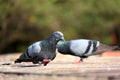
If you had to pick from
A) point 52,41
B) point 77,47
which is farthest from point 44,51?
point 77,47

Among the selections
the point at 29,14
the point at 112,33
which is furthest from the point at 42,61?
the point at 112,33

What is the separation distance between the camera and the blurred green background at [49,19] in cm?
1820

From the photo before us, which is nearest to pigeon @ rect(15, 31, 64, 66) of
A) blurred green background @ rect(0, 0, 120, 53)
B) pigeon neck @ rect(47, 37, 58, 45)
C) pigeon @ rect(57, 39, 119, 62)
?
pigeon neck @ rect(47, 37, 58, 45)

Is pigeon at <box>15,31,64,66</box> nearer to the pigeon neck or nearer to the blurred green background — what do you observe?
the pigeon neck

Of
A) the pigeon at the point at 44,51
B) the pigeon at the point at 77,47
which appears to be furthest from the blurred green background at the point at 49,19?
the pigeon at the point at 44,51

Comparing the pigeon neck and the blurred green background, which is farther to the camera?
the blurred green background

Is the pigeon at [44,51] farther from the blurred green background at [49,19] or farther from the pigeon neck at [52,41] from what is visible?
the blurred green background at [49,19]

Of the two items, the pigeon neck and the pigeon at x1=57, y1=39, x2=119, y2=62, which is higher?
the pigeon neck

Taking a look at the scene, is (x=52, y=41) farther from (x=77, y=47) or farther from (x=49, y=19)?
(x=49, y=19)

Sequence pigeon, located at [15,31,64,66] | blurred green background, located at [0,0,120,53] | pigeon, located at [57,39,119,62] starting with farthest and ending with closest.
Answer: blurred green background, located at [0,0,120,53] → pigeon, located at [57,39,119,62] → pigeon, located at [15,31,64,66]

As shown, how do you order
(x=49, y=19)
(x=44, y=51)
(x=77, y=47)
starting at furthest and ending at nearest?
(x=49, y=19) < (x=77, y=47) < (x=44, y=51)

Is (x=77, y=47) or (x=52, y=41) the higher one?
(x=52, y=41)

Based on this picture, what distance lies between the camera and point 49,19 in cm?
1828

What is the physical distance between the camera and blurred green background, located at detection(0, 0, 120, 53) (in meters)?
18.2
